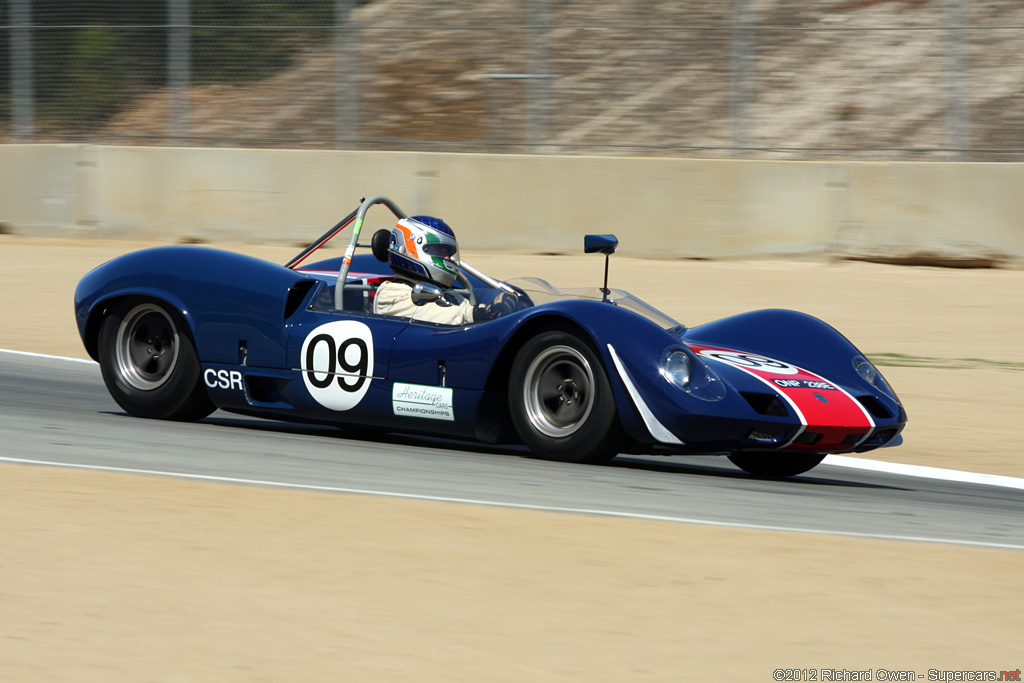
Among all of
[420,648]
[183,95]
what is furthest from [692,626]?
[183,95]

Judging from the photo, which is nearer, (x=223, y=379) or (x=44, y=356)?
(x=223, y=379)

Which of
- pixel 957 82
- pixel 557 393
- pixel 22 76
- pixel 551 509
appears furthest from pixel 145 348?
pixel 22 76

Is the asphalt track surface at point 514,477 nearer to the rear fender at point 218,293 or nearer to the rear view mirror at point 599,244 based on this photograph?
the rear fender at point 218,293

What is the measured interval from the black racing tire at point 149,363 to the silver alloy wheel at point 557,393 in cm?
203

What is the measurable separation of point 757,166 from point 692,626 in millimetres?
10389

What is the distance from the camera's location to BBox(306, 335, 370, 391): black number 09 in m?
6.91

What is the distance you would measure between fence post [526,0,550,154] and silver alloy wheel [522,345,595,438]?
360 inches

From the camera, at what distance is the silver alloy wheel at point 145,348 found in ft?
25.0

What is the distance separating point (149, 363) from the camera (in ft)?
25.3

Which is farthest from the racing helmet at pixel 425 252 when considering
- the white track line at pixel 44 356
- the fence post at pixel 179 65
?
the fence post at pixel 179 65

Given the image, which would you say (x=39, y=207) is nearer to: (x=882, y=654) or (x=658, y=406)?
(x=658, y=406)

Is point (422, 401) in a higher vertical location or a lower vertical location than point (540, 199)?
lower

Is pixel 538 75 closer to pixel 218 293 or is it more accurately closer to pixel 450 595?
pixel 218 293

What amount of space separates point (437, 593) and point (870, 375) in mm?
2939
